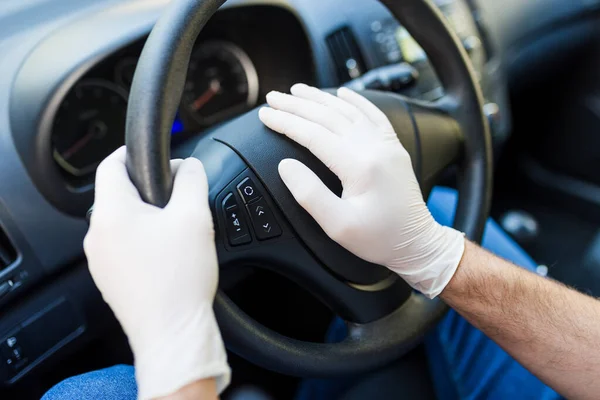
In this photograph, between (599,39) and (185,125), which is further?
(599,39)

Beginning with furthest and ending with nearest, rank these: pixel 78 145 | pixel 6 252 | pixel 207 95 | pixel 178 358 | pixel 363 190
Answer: pixel 207 95, pixel 78 145, pixel 6 252, pixel 363 190, pixel 178 358

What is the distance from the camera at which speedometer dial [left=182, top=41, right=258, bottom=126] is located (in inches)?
46.9

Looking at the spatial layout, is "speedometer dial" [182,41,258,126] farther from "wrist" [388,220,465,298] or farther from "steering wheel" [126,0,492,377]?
"wrist" [388,220,465,298]

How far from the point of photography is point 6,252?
2.83ft

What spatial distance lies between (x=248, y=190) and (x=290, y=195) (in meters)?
0.05

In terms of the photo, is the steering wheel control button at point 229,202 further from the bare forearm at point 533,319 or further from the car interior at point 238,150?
the bare forearm at point 533,319

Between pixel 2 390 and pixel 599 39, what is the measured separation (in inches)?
75.7

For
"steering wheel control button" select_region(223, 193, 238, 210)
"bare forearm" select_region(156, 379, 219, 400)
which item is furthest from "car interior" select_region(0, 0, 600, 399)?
"bare forearm" select_region(156, 379, 219, 400)

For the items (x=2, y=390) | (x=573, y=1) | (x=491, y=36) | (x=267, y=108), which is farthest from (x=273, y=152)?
(x=573, y=1)

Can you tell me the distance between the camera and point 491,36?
1.56 m

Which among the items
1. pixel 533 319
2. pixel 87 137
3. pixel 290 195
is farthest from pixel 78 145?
pixel 533 319

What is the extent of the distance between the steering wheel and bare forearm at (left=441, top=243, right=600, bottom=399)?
0.08 metres

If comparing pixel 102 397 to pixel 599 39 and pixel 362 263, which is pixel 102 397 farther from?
pixel 599 39

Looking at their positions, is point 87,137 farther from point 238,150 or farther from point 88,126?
point 238,150
